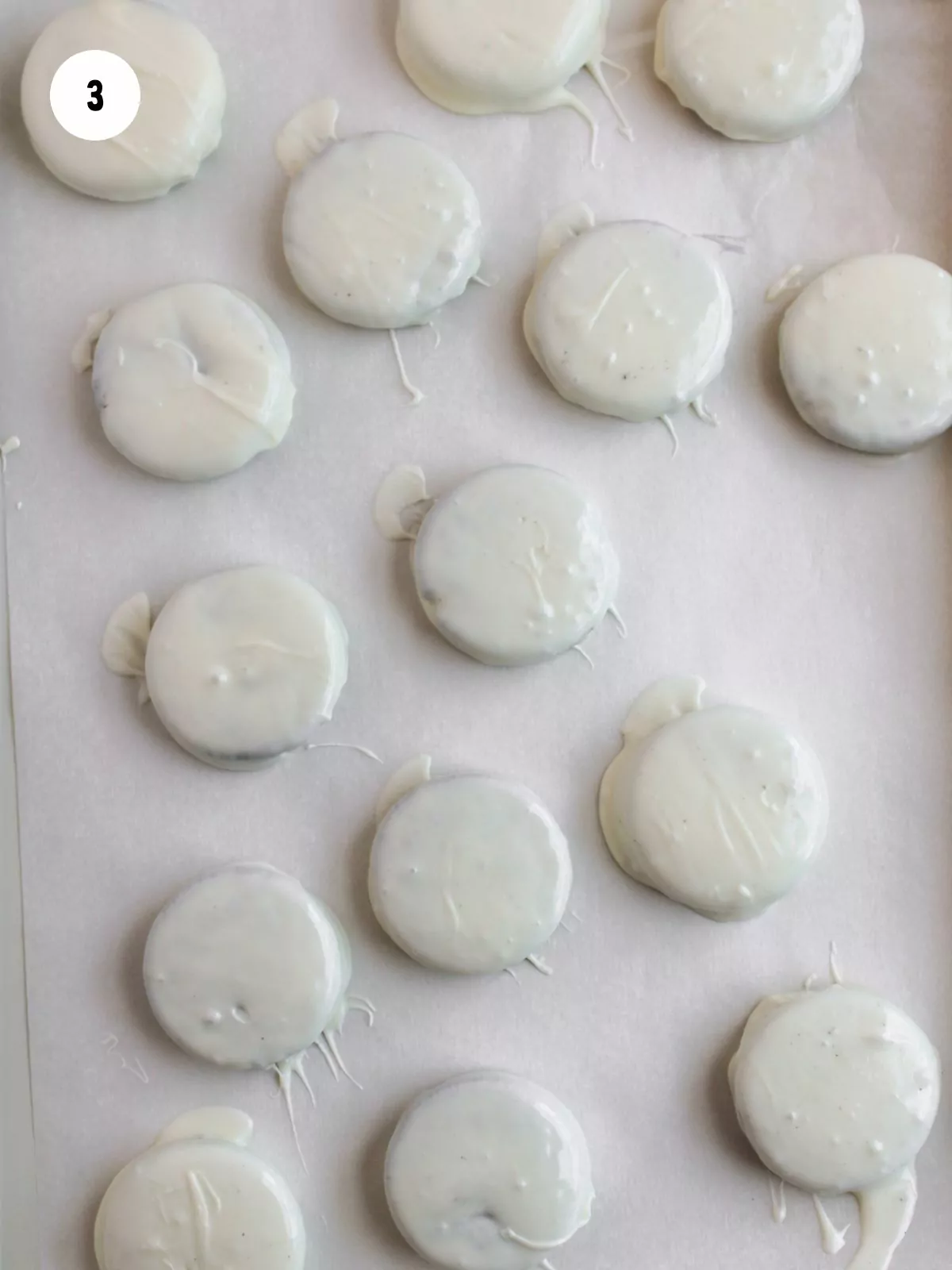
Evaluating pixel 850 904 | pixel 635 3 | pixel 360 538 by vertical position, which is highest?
pixel 635 3

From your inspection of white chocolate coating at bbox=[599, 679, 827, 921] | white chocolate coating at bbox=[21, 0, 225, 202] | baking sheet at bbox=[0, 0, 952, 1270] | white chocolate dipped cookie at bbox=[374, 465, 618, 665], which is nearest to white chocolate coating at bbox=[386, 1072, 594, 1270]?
baking sheet at bbox=[0, 0, 952, 1270]

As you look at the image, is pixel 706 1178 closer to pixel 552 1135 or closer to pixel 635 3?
pixel 552 1135

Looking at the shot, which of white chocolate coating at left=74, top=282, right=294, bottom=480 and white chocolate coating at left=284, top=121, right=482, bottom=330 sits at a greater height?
white chocolate coating at left=284, top=121, right=482, bottom=330

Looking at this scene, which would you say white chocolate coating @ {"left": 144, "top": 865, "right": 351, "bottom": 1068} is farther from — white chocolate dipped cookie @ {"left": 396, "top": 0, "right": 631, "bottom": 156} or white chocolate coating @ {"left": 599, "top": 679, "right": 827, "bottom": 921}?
white chocolate dipped cookie @ {"left": 396, "top": 0, "right": 631, "bottom": 156}

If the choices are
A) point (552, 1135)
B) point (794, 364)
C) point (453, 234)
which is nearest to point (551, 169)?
point (453, 234)

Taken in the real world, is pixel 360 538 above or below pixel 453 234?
below

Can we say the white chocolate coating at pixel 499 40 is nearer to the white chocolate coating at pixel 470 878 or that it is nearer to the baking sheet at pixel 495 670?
the baking sheet at pixel 495 670

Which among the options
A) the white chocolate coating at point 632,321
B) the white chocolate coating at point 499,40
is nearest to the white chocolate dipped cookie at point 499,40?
the white chocolate coating at point 499,40
